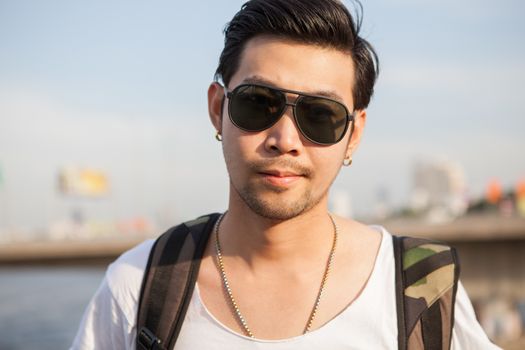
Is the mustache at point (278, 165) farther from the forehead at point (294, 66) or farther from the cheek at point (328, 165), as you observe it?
the forehead at point (294, 66)

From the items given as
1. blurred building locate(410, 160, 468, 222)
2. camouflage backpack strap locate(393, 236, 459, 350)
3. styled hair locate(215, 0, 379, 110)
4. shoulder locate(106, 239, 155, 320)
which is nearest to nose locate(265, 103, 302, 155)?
styled hair locate(215, 0, 379, 110)

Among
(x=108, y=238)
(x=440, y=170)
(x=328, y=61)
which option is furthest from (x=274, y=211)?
(x=440, y=170)

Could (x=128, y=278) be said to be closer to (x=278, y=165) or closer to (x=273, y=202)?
(x=273, y=202)

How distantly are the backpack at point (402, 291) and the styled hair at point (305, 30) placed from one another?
2.40 ft

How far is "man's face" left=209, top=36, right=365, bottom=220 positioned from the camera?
2.67m

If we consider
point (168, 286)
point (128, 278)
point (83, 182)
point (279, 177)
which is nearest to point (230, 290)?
point (168, 286)

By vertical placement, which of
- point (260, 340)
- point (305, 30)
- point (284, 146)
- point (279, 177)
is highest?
point (305, 30)

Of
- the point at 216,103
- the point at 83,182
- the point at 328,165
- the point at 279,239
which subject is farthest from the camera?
the point at 83,182

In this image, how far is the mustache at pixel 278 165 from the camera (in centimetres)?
263

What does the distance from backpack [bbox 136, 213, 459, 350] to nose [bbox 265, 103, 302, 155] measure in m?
0.64

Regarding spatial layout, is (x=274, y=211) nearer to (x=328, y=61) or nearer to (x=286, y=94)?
(x=286, y=94)

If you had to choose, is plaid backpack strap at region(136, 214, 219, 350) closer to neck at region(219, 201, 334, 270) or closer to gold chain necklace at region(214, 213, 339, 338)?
gold chain necklace at region(214, 213, 339, 338)

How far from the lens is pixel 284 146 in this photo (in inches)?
105

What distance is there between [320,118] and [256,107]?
267 mm
